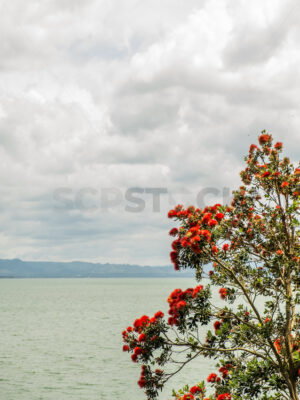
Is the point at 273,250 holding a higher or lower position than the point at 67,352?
higher

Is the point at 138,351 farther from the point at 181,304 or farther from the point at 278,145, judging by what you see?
the point at 278,145

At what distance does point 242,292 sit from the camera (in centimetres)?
1096

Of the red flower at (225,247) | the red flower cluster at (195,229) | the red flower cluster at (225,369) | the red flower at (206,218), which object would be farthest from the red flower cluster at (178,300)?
the red flower cluster at (225,369)

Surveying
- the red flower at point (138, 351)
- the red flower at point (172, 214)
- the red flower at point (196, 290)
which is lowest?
the red flower at point (138, 351)

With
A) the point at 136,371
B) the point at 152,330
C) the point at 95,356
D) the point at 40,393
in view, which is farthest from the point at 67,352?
the point at 152,330

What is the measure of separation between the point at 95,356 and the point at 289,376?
35.6 metres

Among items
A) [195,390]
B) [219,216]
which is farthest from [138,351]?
[219,216]

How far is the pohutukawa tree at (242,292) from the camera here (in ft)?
32.3

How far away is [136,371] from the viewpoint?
117 feet

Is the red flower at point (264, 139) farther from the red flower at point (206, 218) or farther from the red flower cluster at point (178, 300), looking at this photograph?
the red flower cluster at point (178, 300)

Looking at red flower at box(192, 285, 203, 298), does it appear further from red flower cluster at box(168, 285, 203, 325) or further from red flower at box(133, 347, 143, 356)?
red flower at box(133, 347, 143, 356)

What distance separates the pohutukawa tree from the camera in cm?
986

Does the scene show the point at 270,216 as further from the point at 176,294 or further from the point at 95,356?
the point at 95,356

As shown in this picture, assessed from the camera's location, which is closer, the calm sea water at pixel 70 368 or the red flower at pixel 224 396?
the red flower at pixel 224 396
